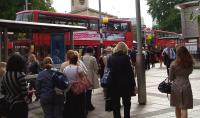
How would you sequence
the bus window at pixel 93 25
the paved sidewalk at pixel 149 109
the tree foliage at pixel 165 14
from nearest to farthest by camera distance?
the paved sidewalk at pixel 149 109
the bus window at pixel 93 25
the tree foliage at pixel 165 14

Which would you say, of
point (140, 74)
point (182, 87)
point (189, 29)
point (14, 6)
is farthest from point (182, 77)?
point (14, 6)

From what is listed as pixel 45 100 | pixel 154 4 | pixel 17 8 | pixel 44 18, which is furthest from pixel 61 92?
pixel 154 4

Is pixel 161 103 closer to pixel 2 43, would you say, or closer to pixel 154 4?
pixel 2 43

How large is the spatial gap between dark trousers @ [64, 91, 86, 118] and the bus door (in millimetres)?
7512

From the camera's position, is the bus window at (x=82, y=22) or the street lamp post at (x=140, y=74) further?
the bus window at (x=82, y=22)

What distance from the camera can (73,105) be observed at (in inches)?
337

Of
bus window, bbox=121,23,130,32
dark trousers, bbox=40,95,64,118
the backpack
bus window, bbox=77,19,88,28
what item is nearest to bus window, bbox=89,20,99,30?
bus window, bbox=77,19,88,28

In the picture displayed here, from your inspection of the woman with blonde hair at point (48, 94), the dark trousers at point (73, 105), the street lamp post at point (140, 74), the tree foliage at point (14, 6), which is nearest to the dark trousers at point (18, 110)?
the woman with blonde hair at point (48, 94)

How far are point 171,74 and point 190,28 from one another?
111ft

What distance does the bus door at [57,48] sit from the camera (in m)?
15.9

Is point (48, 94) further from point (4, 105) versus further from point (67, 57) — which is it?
point (67, 57)

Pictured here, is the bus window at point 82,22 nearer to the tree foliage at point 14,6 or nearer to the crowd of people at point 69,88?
the tree foliage at point 14,6

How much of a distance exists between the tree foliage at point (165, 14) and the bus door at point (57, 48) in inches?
2121

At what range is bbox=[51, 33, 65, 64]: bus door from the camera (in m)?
15.9
